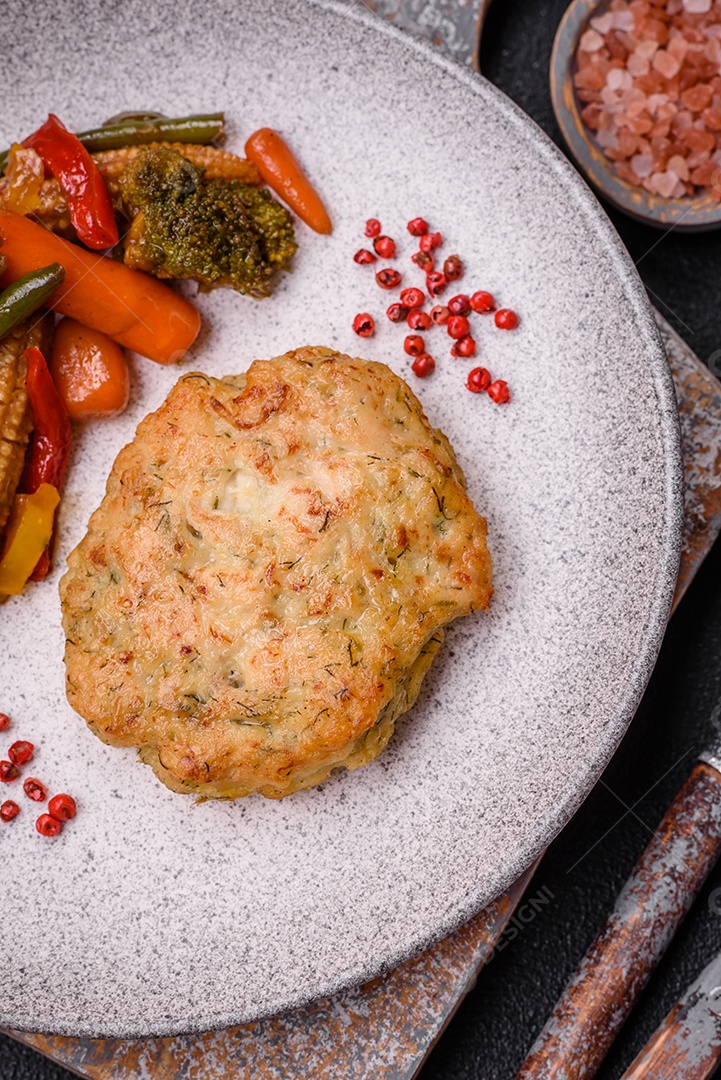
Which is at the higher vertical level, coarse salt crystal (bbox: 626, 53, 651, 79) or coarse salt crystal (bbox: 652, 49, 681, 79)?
coarse salt crystal (bbox: 652, 49, 681, 79)

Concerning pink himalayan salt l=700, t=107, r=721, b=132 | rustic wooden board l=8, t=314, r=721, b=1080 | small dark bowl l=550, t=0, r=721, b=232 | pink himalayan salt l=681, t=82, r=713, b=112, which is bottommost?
rustic wooden board l=8, t=314, r=721, b=1080

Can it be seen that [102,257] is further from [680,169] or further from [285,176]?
Answer: [680,169]

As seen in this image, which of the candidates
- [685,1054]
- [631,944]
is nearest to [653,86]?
[631,944]

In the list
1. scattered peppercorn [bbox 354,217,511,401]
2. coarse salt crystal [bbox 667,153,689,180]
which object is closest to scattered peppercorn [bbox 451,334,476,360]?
scattered peppercorn [bbox 354,217,511,401]

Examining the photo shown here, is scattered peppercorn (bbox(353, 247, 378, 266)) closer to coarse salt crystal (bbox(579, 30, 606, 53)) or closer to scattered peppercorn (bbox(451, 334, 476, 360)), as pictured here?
scattered peppercorn (bbox(451, 334, 476, 360))

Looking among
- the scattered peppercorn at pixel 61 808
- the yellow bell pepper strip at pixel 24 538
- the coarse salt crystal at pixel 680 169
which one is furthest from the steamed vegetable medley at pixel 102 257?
the coarse salt crystal at pixel 680 169

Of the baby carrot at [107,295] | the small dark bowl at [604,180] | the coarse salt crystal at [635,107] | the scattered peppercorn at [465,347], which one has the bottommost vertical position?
the baby carrot at [107,295]

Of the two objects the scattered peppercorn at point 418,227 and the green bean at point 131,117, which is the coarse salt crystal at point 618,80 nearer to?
the scattered peppercorn at point 418,227
